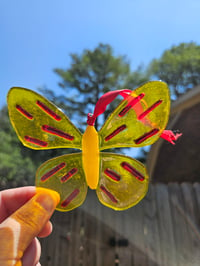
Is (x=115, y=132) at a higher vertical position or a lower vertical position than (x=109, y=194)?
higher

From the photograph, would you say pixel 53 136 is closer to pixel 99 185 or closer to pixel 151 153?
pixel 99 185

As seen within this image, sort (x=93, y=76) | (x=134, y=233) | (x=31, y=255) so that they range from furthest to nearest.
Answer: (x=93, y=76), (x=134, y=233), (x=31, y=255)

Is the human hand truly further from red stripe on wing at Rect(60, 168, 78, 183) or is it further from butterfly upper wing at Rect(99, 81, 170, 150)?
butterfly upper wing at Rect(99, 81, 170, 150)

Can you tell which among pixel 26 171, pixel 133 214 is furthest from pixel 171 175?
pixel 26 171

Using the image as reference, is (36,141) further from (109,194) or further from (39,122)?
(109,194)

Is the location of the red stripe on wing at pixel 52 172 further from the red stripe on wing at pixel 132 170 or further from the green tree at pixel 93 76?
the green tree at pixel 93 76

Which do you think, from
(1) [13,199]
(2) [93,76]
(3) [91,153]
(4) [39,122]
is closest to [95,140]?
(3) [91,153]
